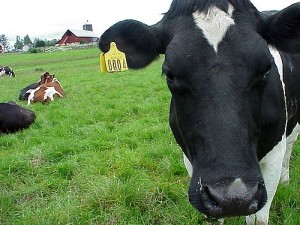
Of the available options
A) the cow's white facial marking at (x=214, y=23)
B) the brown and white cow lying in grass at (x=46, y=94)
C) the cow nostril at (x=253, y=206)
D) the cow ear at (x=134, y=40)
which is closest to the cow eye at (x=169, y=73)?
the cow's white facial marking at (x=214, y=23)

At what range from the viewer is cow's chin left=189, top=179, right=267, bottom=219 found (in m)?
1.97

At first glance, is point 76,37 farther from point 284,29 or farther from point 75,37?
point 284,29

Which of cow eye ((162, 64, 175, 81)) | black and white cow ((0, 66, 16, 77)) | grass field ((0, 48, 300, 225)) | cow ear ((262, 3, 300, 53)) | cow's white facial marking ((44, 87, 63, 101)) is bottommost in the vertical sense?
black and white cow ((0, 66, 16, 77))

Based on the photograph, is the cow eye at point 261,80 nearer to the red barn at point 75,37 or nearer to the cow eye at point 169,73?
the cow eye at point 169,73

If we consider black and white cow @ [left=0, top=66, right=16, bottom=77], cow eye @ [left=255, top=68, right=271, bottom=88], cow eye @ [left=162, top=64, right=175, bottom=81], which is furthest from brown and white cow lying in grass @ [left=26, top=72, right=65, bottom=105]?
black and white cow @ [left=0, top=66, right=16, bottom=77]

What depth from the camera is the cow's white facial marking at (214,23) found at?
235cm

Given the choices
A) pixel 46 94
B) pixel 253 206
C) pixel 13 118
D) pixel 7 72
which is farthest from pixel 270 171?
pixel 7 72

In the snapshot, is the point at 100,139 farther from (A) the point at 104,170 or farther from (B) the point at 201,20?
(B) the point at 201,20

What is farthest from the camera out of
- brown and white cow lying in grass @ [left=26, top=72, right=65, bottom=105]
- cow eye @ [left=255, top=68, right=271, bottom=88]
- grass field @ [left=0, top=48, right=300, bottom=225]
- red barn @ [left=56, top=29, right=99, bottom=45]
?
red barn @ [left=56, top=29, right=99, bottom=45]

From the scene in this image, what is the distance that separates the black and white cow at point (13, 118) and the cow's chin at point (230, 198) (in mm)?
6050

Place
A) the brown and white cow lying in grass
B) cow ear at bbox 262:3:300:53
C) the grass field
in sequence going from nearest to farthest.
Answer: cow ear at bbox 262:3:300:53 < the grass field < the brown and white cow lying in grass

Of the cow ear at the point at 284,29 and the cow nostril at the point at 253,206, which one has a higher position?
the cow ear at the point at 284,29

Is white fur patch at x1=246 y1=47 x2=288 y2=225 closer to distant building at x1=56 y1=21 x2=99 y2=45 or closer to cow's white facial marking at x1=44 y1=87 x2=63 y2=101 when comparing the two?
cow's white facial marking at x1=44 y1=87 x2=63 y2=101

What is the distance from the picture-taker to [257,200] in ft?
6.79
